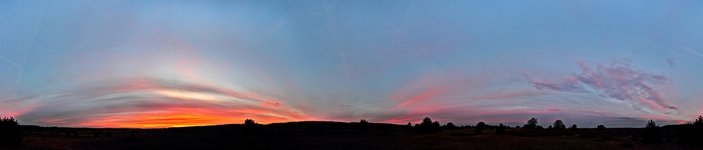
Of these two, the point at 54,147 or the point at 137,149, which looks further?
the point at 137,149

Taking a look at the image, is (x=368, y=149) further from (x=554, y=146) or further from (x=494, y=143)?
(x=554, y=146)

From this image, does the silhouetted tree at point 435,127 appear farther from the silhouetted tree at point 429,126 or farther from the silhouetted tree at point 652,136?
the silhouetted tree at point 652,136

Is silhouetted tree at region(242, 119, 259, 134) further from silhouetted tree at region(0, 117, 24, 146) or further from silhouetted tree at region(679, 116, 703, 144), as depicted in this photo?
silhouetted tree at region(679, 116, 703, 144)

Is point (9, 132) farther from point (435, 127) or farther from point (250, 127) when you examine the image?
point (435, 127)

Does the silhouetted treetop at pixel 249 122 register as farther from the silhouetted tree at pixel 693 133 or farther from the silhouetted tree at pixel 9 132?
the silhouetted tree at pixel 693 133

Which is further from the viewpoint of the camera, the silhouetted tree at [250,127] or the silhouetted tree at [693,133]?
the silhouetted tree at [250,127]

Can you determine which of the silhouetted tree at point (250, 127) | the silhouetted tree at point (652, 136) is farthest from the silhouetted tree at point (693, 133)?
the silhouetted tree at point (250, 127)

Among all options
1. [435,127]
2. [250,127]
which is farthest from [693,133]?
[250,127]

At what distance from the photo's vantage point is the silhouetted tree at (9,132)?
39.2 metres

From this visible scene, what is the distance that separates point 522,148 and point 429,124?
121 ft

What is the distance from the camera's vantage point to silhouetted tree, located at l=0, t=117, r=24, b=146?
3922cm

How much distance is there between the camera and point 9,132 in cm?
4012

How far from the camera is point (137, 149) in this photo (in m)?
41.8

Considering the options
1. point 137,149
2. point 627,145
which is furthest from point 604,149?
point 137,149
